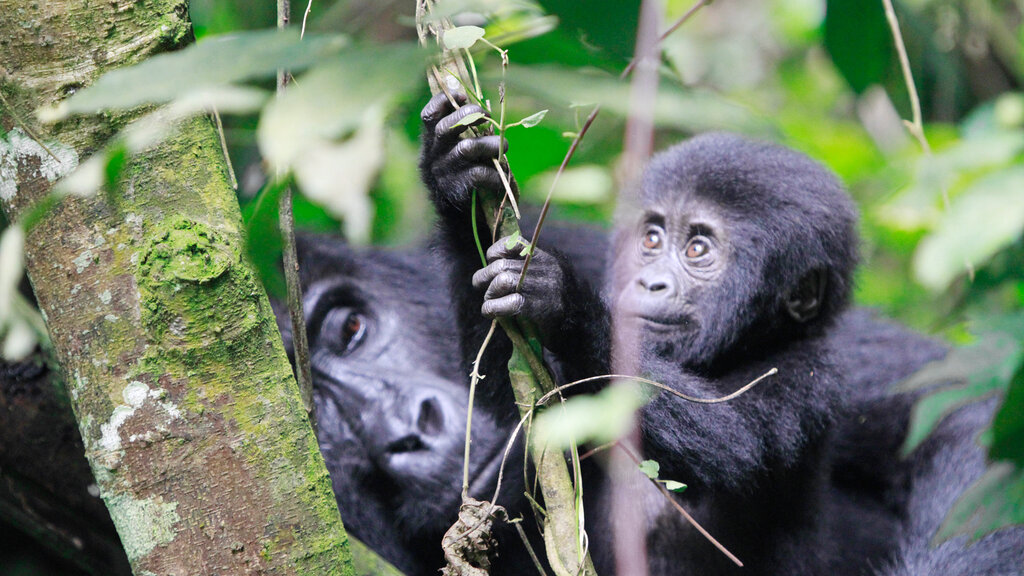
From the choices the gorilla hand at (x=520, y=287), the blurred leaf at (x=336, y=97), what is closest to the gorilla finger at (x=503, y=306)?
the gorilla hand at (x=520, y=287)

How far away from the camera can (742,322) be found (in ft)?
8.99

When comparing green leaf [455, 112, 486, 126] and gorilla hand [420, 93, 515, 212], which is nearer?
green leaf [455, 112, 486, 126]

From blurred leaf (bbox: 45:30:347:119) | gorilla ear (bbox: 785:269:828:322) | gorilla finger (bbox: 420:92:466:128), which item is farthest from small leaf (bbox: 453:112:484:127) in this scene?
gorilla ear (bbox: 785:269:828:322)

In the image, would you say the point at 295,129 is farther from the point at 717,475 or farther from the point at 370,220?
the point at 370,220

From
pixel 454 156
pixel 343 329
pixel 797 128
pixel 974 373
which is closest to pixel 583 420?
pixel 454 156

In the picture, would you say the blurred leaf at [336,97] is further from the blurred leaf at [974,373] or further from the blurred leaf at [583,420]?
the blurred leaf at [974,373]

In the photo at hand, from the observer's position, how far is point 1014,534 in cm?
256

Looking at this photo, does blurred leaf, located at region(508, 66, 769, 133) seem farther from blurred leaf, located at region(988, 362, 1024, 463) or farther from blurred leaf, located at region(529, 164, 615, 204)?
blurred leaf, located at region(529, 164, 615, 204)

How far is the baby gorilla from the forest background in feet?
0.83

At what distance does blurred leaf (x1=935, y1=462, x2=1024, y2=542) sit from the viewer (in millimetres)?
1583

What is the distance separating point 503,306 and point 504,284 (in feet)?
0.19

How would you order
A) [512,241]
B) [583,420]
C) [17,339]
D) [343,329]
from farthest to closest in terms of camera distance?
[343,329] → [17,339] → [512,241] → [583,420]

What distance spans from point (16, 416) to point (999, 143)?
102 inches

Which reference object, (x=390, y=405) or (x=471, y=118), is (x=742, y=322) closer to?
(x=390, y=405)
